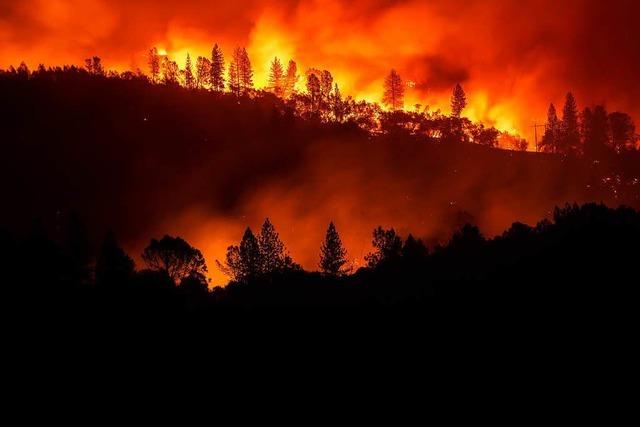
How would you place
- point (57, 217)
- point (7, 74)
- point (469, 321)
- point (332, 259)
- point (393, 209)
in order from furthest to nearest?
1. point (7, 74)
2. point (393, 209)
3. point (57, 217)
4. point (332, 259)
5. point (469, 321)

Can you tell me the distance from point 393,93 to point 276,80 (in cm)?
3666

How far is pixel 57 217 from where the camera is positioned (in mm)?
102500

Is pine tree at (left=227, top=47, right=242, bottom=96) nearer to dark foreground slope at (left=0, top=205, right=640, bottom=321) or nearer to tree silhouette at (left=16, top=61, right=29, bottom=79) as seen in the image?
tree silhouette at (left=16, top=61, right=29, bottom=79)

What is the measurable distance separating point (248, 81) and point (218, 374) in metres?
144

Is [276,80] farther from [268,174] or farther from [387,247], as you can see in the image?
[387,247]

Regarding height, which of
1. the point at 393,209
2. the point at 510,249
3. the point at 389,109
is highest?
the point at 389,109

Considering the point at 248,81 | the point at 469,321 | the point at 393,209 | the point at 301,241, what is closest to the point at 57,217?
the point at 301,241

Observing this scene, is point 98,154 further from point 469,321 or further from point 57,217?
point 469,321

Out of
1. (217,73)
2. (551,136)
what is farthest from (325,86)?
(551,136)

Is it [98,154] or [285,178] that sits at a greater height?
[98,154]

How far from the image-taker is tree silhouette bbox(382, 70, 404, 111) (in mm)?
169250

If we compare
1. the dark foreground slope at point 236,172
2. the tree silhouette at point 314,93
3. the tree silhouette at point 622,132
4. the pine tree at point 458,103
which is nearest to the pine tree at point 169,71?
the dark foreground slope at point 236,172

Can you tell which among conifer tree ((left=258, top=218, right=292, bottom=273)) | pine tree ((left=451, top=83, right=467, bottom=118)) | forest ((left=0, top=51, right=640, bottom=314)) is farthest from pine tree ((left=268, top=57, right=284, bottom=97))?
conifer tree ((left=258, top=218, right=292, bottom=273))

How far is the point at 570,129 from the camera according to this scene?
518 feet
